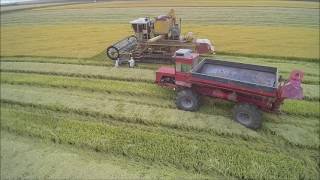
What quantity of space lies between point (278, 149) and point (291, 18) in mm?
7899

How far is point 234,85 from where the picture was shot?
8102 millimetres

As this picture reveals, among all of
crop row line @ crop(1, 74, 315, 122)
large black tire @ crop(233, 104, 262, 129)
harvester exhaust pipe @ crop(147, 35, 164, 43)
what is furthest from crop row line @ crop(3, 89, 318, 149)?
harvester exhaust pipe @ crop(147, 35, 164, 43)

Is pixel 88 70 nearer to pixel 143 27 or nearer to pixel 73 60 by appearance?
pixel 73 60

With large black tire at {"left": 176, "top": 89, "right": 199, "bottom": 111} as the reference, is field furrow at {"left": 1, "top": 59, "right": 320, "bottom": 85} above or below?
above

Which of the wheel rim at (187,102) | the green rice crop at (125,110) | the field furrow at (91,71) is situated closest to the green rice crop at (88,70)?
the field furrow at (91,71)

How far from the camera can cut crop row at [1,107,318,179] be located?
21.6 feet

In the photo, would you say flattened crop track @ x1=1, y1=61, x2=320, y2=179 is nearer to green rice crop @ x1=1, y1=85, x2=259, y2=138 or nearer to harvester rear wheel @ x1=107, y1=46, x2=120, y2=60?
green rice crop @ x1=1, y1=85, x2=259, y2=138

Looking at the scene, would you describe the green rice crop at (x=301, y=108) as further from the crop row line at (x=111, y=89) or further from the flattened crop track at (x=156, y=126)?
the crop row line at (x=111, y=89)

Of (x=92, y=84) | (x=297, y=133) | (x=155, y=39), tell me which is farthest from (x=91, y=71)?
(x=297, y=133)

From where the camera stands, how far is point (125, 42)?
12.9 m

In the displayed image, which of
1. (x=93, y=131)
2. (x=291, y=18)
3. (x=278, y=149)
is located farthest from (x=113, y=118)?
(x=291, y=18)

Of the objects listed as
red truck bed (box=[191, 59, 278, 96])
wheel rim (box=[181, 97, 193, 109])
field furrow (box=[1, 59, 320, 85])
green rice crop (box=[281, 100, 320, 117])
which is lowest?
green rice crop (box=[281, 100, 320, 117])

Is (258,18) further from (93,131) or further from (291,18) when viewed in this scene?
(93,131)

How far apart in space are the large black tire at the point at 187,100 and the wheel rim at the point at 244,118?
1.34m
